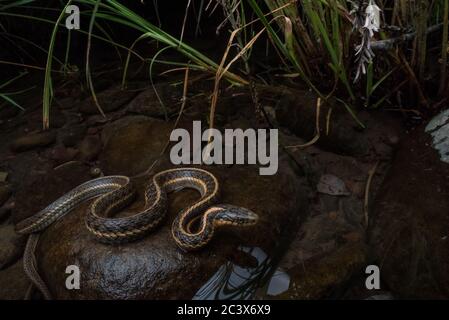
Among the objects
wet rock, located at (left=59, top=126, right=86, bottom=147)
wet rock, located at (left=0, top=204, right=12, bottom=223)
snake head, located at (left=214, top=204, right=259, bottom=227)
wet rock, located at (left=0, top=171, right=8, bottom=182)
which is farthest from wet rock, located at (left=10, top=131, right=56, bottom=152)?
snake head, located at (left=214, top=204, right=259, bottom=227)

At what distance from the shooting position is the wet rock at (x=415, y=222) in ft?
7.34

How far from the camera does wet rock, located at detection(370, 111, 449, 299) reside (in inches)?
88.1

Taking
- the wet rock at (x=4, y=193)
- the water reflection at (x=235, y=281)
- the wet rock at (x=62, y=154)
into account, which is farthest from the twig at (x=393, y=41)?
the wet rock at (x=4, y=193)

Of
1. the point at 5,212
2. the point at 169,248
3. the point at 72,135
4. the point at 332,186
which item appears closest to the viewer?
the point at 169,248

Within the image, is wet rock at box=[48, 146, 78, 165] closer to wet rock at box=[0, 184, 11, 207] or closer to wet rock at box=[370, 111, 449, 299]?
wet rock at box=[0, 184, 11, 207]

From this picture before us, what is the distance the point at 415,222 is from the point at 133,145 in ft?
6.94

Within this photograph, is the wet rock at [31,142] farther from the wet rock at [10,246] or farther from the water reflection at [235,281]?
the water reflection at [235,281]

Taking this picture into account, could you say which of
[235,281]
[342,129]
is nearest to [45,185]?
[235,281]

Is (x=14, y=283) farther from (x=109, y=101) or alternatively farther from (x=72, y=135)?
(x=109, y=101)

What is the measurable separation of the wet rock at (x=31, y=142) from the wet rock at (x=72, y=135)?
0.09m

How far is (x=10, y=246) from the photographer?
2898 mm

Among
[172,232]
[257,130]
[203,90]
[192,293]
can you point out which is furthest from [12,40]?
[192,293]

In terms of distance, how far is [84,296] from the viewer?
2408 mm

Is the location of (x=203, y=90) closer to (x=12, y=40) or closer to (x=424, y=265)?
(x=12, y=40)
